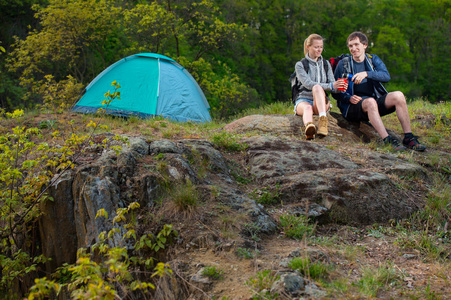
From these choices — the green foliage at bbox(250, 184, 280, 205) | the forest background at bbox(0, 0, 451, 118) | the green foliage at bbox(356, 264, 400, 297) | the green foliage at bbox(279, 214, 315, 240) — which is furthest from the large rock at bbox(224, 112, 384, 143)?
the forest background at bbox(0, 0, 451, 118)

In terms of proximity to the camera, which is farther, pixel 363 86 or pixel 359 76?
pixel 363 86

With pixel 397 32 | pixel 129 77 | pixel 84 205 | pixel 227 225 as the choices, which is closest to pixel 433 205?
pixel 227 225

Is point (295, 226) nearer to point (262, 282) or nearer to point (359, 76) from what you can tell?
point (262, 282)

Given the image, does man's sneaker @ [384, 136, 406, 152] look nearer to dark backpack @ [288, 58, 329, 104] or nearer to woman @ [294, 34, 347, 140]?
woman @ [294, 34, 347, 140]

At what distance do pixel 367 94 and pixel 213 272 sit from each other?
4521 mm

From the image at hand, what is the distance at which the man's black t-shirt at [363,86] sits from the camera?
21.2 ft

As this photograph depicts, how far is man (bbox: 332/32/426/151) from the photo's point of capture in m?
6.09

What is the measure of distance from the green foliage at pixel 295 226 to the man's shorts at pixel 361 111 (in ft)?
9.91

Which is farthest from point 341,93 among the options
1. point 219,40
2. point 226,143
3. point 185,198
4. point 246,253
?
point 219,40

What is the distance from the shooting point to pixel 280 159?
198 inches

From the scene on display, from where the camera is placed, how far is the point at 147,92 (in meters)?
9.20

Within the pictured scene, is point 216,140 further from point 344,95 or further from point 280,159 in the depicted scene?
point 344,95

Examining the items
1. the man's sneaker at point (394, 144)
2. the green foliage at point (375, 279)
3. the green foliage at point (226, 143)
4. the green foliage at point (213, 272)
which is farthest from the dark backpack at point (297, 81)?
the green foliage at point (213, 272)

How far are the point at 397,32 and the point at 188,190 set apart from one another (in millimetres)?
36655
